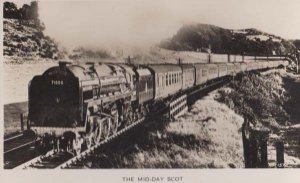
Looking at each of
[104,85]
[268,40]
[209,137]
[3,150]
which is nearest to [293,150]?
[209,137]

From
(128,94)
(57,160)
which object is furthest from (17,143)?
(128,94)

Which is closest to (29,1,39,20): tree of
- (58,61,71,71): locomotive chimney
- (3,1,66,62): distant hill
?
(3,1,66,62): distant hill

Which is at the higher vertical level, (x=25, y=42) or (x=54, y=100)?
(x=25, y=42)

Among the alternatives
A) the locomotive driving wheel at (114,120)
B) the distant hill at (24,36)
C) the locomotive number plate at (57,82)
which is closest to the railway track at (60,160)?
the locomotive driving wheel at (114,120)

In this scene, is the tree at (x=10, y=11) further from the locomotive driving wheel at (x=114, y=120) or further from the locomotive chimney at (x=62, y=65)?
the locomotive driving wheel at (x=114, y=120)

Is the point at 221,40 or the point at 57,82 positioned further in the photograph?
the point at 221,40

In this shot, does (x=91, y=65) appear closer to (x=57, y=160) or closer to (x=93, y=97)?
(x=93, y=97)
